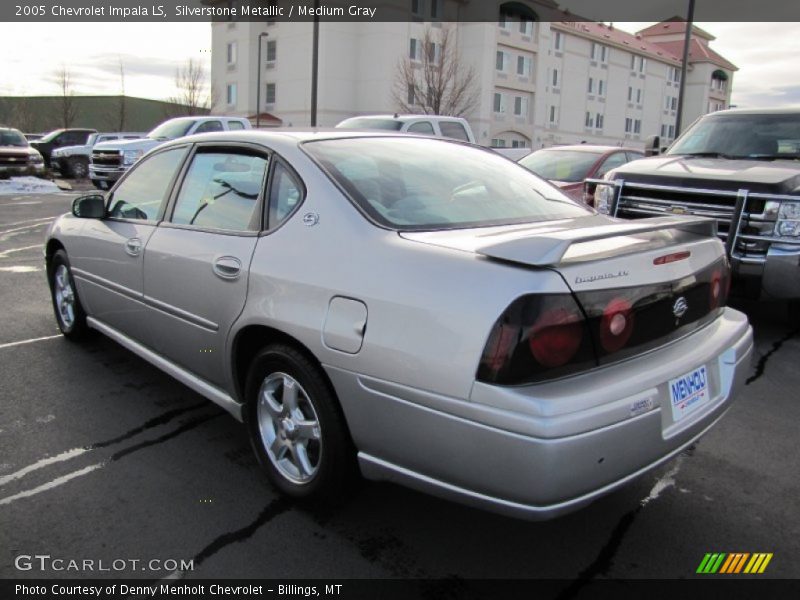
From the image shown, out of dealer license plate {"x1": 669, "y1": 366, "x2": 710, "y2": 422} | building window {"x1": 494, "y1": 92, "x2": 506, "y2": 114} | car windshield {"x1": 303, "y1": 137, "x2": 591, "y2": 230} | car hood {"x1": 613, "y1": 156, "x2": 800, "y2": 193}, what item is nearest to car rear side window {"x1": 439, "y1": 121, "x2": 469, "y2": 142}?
car hood {"x1": 613, "y1": 156, "x2": 800, "y2": 193}

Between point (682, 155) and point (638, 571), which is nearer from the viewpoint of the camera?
point (638, 571)

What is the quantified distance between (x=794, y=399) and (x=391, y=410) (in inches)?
126

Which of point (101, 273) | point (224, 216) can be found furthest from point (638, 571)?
point (101, 273)

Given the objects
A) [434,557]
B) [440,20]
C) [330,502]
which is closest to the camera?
[434,557]

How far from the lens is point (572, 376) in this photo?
2268mm

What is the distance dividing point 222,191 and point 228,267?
20.8 inches

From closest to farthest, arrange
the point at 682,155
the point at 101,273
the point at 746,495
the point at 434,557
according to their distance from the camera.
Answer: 1. the point at 434,557
2. the point at 746,495
3. the point at 101,273
4. the point at 682,155

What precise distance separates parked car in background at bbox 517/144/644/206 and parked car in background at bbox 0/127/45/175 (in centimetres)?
1663

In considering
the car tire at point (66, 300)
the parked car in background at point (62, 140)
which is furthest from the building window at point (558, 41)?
the car tire at point (66, 300)

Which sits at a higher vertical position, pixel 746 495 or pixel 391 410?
pixel 391 410

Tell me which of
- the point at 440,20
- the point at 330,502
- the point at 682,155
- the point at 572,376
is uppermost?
the point at 440,20

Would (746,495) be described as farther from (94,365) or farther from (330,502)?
(94,365)

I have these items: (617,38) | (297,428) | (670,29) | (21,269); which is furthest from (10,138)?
(670,29)

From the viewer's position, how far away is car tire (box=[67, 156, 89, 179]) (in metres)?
23.9
